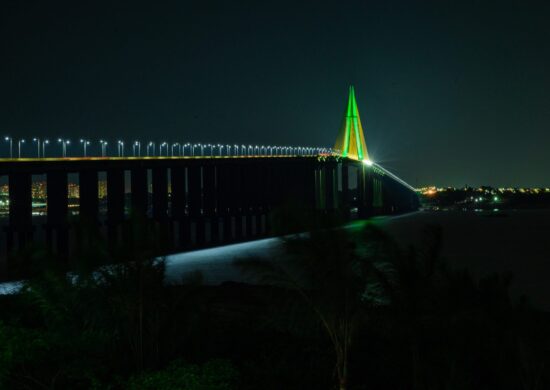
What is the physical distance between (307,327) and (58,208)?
152 ft

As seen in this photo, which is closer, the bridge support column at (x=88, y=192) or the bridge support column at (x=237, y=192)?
the bridge support column at (x=88, y=192)

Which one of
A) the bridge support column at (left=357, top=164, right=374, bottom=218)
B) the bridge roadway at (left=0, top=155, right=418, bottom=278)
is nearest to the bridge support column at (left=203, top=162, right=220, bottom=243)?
the bridge roadway at (left=0, top=155, right=418, bottom=278)

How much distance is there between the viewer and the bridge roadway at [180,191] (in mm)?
55219

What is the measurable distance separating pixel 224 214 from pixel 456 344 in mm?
74601

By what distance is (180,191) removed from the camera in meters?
78.1

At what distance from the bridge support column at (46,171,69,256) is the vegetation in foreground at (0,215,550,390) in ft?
142

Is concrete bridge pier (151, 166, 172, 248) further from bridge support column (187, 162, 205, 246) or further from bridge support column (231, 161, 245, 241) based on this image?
bridge support column (231, 161, 245, 241)

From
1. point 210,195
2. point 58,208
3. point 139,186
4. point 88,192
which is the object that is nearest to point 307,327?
point 58,208

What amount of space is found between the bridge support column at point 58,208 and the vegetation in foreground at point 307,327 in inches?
1709

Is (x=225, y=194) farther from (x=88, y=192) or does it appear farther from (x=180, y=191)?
(x=88, y=192)

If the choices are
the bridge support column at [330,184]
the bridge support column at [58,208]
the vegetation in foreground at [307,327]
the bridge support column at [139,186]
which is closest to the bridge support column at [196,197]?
the bridge support column at [139,186]

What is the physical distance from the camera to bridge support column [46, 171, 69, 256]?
58344mm

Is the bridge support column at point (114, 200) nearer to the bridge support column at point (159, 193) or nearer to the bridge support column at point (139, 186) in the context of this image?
the bridge support column at point (139, 186)

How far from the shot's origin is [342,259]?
502 inches
